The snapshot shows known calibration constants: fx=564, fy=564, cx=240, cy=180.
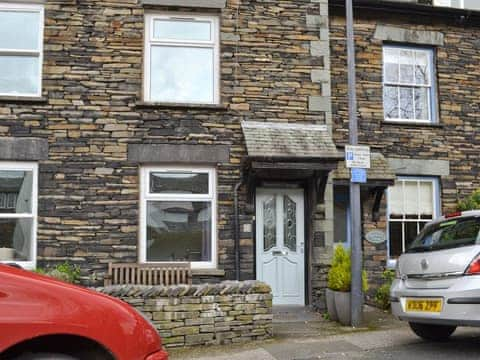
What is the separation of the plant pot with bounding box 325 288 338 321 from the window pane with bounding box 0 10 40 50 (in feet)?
21.2

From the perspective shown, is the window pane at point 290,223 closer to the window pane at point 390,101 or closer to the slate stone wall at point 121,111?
the slate stone wall at point 121,111

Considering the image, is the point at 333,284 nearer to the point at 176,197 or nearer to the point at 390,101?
the point at 176,197

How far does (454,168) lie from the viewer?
11.5 m

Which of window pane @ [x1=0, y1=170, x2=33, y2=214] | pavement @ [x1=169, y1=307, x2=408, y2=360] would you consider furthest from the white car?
window pane @ [x1=0, y1=170, x2=33, y2=214]

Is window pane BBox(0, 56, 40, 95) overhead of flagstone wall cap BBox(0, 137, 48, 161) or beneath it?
overhead

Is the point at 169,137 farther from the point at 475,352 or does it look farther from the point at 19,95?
the point at 475,352

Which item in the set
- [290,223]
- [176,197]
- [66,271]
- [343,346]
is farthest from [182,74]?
[343,346]

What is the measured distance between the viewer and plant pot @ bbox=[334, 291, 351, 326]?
8.53 meters

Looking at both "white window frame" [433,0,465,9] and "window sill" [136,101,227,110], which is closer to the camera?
"window sill" [136,101,227,110]

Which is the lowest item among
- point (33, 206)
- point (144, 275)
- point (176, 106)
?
point (144, 275)

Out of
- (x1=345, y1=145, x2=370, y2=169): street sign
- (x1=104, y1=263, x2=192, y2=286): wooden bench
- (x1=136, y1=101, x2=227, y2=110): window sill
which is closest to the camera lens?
(x1=345, y1=145, x2=370, y2=169): street sign

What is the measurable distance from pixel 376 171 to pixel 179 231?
3.82m

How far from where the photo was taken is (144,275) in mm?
9102

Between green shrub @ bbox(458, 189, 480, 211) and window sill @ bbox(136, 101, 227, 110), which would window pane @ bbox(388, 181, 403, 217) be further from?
window sill @ bbox(136, 101, 227, 110)
